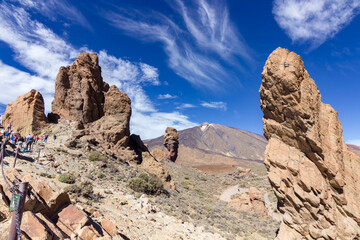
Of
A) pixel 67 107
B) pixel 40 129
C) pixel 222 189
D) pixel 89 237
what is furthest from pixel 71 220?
pixel 222 189

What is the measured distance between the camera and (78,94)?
897 inches

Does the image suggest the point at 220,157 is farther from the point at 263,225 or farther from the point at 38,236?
the point at 38,236

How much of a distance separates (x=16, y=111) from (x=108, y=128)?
31.5ft

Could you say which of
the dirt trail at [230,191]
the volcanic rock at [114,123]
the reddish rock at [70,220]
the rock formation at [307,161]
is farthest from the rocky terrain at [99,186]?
the rock formation at [307,161]

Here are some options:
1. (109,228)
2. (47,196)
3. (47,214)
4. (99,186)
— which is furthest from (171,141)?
(47,214)

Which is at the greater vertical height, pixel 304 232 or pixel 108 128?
pixel 108 128

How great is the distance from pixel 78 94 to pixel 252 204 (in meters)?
22.4

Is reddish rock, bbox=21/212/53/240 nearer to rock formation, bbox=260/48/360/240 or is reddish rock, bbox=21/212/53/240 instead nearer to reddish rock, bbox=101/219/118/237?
reddish rock, bbox=101/219/118/237

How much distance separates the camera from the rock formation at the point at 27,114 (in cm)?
1988

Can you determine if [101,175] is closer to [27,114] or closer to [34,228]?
[34,228]

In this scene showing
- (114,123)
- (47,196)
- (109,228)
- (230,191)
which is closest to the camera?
(47,196)

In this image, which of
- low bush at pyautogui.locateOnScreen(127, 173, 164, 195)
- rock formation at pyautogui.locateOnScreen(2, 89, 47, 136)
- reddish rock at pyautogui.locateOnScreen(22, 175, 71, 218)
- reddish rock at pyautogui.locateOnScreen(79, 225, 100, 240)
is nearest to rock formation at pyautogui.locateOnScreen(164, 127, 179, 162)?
rock formation at pyautogui.locateOnScreen(2, 89, 47, 136)

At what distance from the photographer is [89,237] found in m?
5.25

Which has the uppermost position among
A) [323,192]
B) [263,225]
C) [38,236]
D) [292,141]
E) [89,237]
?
[292,141]
